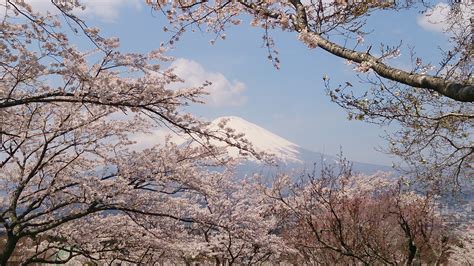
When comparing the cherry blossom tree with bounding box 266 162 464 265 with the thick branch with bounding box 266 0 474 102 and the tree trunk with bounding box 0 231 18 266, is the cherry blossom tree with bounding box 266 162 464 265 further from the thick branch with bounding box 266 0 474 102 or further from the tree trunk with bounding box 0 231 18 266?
the tree trunk with bounding box 0 231 18 266

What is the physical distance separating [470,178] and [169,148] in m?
4.88

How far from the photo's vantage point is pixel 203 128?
4445 millimetres

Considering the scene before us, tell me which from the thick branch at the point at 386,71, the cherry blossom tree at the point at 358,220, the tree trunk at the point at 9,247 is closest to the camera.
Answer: the thick branch at the point at 386,71

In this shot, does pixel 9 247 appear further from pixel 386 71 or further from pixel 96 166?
pixel 386 71

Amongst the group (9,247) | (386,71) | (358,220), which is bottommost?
(9,247)

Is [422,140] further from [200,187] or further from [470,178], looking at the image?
[200,187]

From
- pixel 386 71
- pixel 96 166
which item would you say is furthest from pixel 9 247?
pixel 386 71

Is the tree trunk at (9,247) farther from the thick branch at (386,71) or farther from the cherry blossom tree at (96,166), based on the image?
the thick branch at (386,71)

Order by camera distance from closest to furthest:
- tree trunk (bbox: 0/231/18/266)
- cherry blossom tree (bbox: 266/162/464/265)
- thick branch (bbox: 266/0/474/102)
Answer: thick branch (bbox: 266/0/474/102) < tree trunk (bbox: 0/231/18/266) < cherry blossom tree (bbox: 266/162/464/265)

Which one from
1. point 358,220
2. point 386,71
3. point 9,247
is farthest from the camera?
point 358,220

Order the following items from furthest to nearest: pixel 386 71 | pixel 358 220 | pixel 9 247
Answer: pixel 358 220 < pixel 9 247 < pixel 386 71

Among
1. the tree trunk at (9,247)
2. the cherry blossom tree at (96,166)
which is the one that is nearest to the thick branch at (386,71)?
the cherry blossom tree at (96,166)

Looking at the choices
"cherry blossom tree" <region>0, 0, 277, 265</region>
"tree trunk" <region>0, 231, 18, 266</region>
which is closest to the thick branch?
"cherry blossom tree" <region>0, 0, 277, 265</region>

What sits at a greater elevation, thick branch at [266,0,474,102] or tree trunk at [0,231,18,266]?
thick branch at [266,0,474,102]
